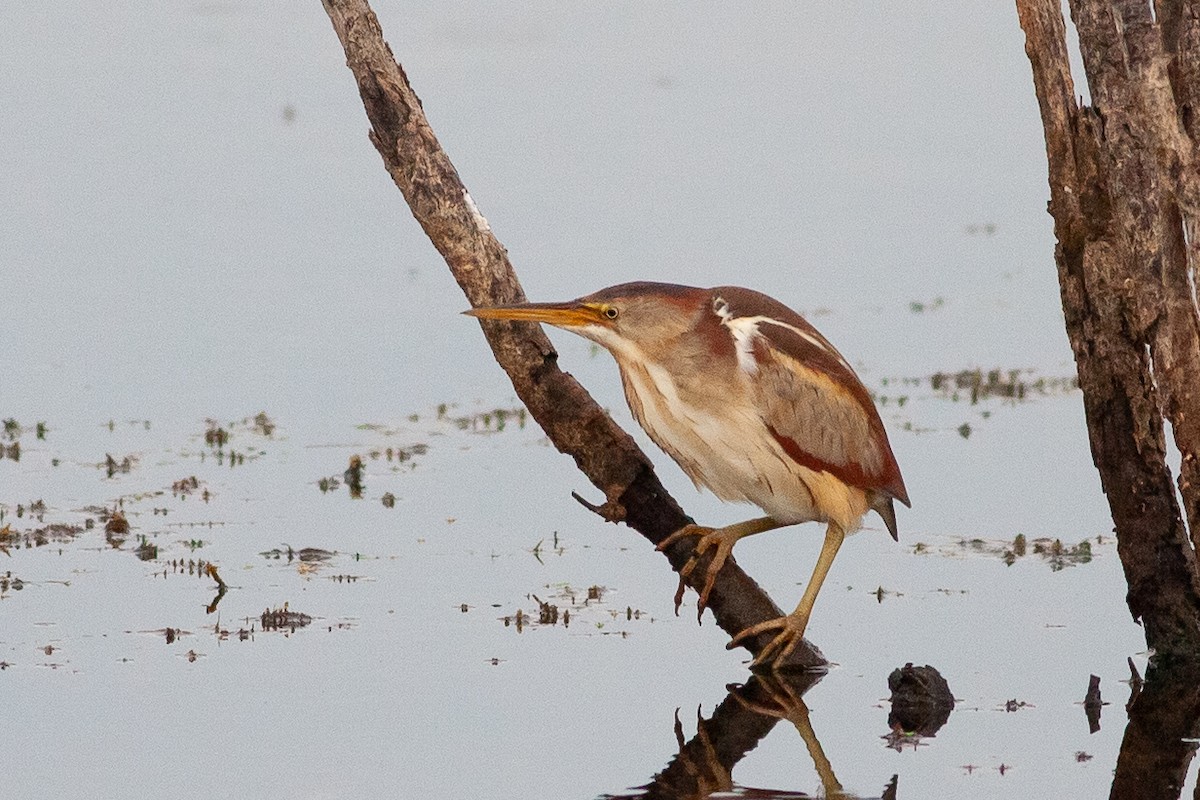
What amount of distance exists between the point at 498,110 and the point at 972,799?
9.44 metres

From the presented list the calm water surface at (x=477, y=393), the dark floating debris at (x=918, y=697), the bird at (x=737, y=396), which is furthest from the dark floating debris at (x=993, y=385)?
the dark floating debris at (x=918, y=697)

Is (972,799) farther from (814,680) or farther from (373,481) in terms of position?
(373,481)

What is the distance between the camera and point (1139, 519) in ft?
20.2

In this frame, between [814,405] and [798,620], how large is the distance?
2.17 feet

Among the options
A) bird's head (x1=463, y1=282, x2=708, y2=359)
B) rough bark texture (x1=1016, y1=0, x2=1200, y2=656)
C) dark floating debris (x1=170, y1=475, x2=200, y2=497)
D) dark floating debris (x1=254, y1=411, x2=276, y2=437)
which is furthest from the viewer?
dark floating debris (x1=254, y1=411, x2=276, y2=437)

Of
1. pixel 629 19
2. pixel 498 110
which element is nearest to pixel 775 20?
pixel 629 19

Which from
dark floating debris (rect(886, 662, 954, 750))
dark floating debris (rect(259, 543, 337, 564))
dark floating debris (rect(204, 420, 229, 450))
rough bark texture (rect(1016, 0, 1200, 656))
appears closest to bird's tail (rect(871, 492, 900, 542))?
dark floating debris (rect(886, 662, 954, 750))

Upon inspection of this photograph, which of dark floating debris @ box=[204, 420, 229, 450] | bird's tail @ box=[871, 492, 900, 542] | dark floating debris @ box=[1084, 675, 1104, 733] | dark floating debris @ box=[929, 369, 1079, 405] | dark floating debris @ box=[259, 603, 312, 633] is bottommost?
dark floating debris @ box=[1084, 675, 1104, 733]

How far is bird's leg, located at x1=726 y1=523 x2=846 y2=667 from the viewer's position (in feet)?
20.3

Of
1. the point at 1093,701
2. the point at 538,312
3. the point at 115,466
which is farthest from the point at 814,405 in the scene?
the point at 115,466

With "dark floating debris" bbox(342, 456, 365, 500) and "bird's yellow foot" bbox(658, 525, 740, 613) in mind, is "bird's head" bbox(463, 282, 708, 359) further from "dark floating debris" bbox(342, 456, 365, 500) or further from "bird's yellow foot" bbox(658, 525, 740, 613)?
"dark floating debris" bbox(342, 456, 365, 500)

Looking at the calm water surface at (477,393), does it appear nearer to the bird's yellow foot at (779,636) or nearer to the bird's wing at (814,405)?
the bird's yellow foot at (779,636)

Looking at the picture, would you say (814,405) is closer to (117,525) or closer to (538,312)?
(538,312)

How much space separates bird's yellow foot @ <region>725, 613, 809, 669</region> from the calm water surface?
0.16 metres
